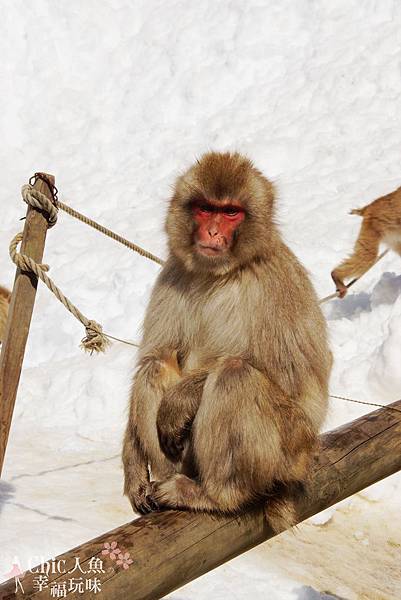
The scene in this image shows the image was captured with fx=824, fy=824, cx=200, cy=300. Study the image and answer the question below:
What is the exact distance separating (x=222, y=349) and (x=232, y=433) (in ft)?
1.43

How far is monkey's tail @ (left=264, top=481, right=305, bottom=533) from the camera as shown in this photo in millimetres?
2688

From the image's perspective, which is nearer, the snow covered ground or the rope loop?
the rope loop

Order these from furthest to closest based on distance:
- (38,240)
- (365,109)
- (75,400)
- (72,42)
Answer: (72,42), (365,109), (75,400), (38,240)

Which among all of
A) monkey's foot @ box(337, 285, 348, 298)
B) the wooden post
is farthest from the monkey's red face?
monkey's foot @ box(337, 285, 348, 298)

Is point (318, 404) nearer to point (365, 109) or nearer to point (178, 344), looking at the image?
point (178, 344)

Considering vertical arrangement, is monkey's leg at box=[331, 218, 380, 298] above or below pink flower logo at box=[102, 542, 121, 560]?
above

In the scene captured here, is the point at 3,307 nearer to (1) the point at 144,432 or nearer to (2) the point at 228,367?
(1) the point at 144,432

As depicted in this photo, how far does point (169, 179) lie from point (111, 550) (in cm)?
718

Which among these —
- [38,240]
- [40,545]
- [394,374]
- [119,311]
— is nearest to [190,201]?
[38,240]

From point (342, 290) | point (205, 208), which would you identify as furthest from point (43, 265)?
point (342, 290)

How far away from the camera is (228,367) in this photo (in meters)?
2.60

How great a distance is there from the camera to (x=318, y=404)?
281 cm

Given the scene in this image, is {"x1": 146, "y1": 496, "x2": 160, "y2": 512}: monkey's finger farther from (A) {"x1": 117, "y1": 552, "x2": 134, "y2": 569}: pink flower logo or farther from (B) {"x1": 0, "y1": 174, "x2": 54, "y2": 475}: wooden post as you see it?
(B) {"x1": 0, "y1": 174, "x2": 54, "y2": 475}: wooden post

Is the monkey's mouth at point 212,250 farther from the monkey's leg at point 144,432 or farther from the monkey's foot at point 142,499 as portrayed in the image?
the monkey's foot at point 142,499
